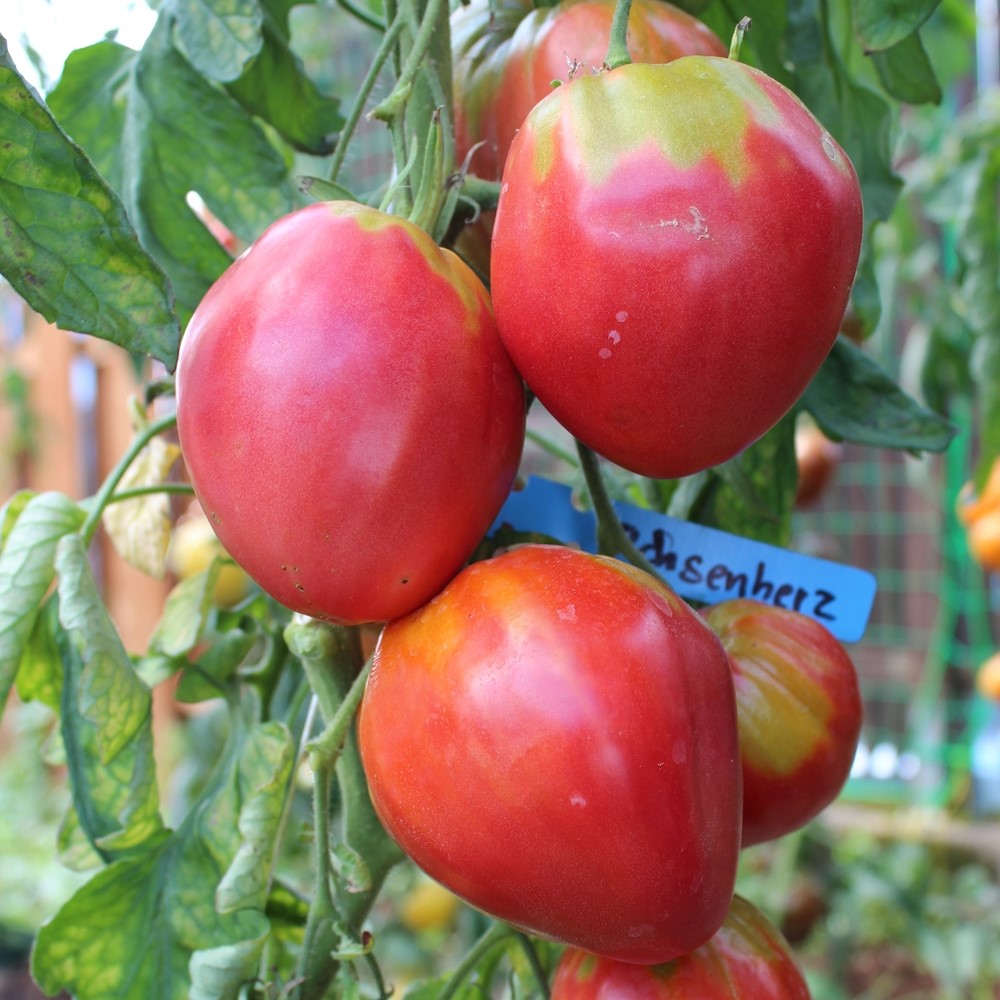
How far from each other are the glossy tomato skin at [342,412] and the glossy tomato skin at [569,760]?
4 centimetres

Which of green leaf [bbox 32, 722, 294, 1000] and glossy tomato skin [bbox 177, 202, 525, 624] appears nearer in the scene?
glossy tomato skin [bbox 177, 202, 525, 624]

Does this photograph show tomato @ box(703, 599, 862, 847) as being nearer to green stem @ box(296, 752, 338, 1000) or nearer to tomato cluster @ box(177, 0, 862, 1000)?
tomato cluster @ box(177, 0, 862, 1000)

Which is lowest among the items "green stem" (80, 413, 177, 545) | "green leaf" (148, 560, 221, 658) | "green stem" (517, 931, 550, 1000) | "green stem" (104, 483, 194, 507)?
"green stem" (517, 931, 550, 1000)

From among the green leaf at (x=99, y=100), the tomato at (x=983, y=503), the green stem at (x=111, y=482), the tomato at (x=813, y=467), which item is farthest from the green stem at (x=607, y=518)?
the tomato at (x=983, y=503)

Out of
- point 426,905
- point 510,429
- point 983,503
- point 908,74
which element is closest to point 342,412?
point 510,429

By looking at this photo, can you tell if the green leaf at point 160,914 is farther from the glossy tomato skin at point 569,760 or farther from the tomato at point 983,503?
the tomato at point 983,503

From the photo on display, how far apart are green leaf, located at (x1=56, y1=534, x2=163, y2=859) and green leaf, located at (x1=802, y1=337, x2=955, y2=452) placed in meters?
0.39

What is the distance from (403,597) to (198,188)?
0.95 ft

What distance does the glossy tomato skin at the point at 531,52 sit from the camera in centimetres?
50

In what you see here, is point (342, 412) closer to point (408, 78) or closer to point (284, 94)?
point (408, 78)

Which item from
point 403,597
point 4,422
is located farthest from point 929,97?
point 4,422

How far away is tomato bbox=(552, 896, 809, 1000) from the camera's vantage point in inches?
18.0

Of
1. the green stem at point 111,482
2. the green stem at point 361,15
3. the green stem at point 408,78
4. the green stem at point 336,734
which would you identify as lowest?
the green stem at point 336,734

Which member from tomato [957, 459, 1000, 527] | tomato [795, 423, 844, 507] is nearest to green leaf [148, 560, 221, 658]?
tomato [795, 423, 844, 507]
